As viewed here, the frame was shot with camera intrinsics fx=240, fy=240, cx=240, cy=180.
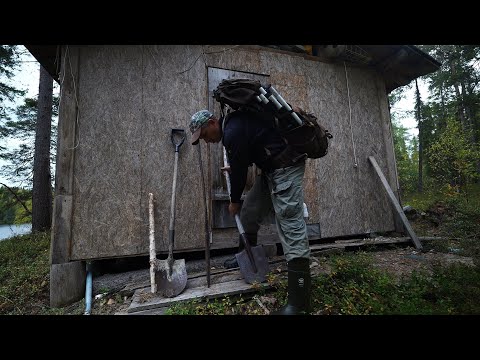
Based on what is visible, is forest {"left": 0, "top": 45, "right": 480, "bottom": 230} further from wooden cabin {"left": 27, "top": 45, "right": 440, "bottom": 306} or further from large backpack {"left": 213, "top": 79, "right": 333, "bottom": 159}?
large backpack {"left": 213, "top": 79, "right": 333, "bottom": 159}

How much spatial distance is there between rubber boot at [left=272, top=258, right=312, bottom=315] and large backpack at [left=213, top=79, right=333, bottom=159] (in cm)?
129

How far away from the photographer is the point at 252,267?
10.6 ft

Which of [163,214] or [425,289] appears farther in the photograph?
[163,214]

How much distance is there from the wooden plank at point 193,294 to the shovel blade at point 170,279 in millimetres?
71

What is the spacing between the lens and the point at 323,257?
431 cm

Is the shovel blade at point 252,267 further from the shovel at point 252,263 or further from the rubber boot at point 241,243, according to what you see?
the rubber boot at point 241,243

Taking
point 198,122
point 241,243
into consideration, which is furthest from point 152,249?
point 198,122

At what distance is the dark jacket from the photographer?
2.69 m

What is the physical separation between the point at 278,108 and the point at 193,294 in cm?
244

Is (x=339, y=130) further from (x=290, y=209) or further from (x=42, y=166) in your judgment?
(x=42, y=166)

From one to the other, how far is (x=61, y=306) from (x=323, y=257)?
13.7 feet
